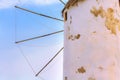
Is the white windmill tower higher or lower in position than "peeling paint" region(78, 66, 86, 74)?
higher

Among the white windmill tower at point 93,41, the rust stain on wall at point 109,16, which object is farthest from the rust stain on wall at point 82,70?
the rust stain on wall at point 109,16

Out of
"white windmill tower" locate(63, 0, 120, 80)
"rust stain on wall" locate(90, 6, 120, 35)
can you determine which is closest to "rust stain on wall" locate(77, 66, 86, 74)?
"white windmill tower" locate(63, 0, 120, 80)

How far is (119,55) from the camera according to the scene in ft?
19.9

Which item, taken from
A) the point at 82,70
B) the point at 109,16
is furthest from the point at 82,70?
the point at 109,16

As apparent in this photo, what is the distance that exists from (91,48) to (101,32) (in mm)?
438

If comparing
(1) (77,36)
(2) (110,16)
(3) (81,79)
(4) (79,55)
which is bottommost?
(3) (81,79)

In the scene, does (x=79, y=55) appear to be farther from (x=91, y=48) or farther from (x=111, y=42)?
(x=111, y=42)

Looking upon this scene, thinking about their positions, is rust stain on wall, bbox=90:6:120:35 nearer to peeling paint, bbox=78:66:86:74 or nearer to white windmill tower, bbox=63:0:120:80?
white windmill tower, bbox=63:0:120:80

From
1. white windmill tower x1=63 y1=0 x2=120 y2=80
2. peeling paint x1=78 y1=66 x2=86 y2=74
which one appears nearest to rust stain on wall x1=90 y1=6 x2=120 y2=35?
white windmill tower x1=63 y1=0 x2=120 y2=80

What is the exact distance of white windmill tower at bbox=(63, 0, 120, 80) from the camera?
5.85 m

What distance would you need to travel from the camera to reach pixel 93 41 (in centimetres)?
605

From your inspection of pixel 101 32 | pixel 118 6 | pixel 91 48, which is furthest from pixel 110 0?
pixel 91 48

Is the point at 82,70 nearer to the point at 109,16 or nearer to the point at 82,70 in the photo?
the point at 82,70

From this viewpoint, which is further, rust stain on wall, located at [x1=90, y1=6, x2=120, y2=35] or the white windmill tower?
rust stain on wall, located at [x1=90, y1=6, x2=120, y2=35]
